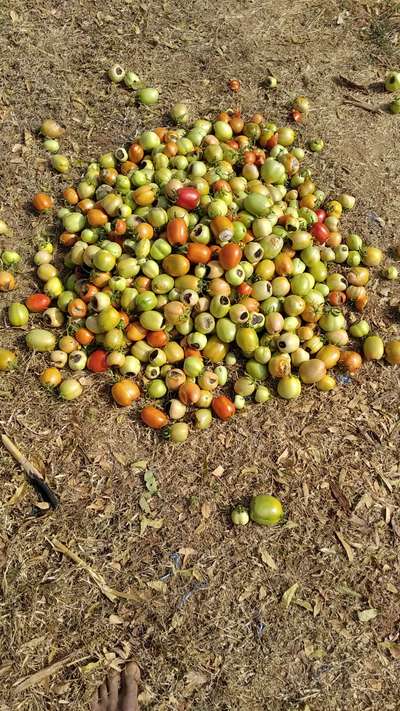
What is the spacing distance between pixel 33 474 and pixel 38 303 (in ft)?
5.84

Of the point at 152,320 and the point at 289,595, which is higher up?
the point at 152,320

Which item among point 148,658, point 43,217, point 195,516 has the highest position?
point 43,217

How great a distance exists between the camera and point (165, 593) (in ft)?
15.7

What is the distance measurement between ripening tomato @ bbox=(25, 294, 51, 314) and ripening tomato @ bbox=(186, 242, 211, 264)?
157 cm

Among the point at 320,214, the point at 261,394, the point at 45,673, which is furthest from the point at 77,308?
the point at 45,673

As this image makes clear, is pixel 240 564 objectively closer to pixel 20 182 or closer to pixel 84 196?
pixel 84 196

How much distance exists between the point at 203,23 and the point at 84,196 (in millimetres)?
3682

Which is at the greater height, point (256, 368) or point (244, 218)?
point (244, 218)

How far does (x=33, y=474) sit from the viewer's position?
517cm

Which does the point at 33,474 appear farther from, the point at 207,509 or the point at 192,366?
the point at 192,366

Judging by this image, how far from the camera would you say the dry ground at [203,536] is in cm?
456

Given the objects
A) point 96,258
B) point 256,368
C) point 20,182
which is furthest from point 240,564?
point 20,182

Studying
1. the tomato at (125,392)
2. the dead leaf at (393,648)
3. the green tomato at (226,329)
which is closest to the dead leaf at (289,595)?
the dead leaf at (393,648)

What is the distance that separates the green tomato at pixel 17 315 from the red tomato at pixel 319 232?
3224 mm
